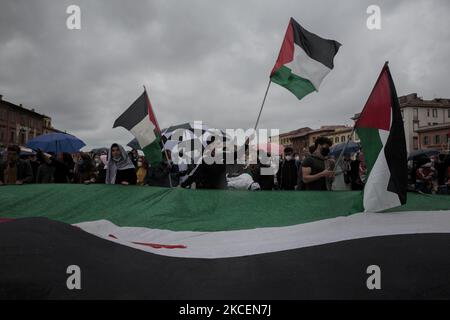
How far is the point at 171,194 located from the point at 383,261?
320 cm

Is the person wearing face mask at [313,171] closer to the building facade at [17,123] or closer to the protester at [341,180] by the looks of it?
the protester at [341,180]

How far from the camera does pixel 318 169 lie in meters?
→ 5.30

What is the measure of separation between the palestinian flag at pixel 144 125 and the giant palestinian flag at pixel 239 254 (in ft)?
7.80

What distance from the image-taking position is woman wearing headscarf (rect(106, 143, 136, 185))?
6344 mm

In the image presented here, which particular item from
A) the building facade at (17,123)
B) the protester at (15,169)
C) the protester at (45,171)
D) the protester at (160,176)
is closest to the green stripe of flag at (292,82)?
the protester at (160,176)

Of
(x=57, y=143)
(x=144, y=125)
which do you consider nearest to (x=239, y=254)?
(x=144, y=125)

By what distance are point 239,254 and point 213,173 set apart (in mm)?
2833

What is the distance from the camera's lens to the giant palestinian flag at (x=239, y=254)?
194cm

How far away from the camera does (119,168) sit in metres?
6.34

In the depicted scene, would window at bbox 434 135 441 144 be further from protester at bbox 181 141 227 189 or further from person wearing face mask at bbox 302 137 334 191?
protester at bbox 181 141 227 189

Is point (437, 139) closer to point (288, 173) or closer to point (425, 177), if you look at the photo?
point (425, 177)

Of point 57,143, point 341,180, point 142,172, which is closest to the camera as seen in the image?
point 341,180

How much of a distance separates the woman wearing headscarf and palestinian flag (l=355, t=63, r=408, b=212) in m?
3.99

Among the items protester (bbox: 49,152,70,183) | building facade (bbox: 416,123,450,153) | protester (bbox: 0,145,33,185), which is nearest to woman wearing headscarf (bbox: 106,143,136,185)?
protester (bbox: 0,145,33,185)
